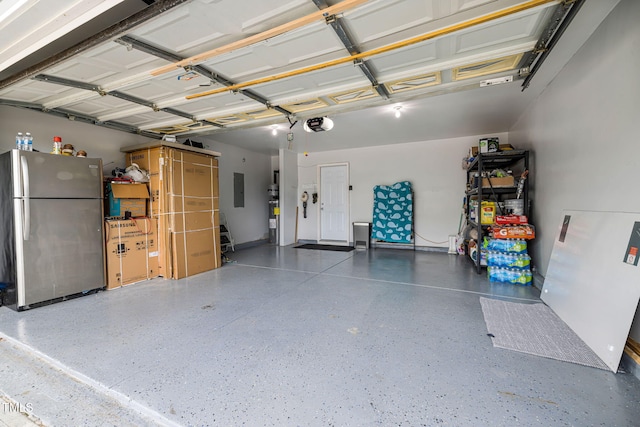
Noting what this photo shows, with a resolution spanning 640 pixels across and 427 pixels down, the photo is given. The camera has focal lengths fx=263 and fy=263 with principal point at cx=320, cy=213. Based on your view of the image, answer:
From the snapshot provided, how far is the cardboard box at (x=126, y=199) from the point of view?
358cm

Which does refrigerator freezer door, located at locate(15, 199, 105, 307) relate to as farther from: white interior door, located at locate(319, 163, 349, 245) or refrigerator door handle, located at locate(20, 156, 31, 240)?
white interior door, located at locate(319, 163, 349, 245)

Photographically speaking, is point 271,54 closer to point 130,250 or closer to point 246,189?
point 130,250

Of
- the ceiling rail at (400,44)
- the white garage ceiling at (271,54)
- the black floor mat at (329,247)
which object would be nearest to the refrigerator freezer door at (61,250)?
the white garage ceiling at (271,54)

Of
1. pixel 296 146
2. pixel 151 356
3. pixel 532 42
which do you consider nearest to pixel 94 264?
pixel 151 356

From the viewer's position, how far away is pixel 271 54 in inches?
85.7

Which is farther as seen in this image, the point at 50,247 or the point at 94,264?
the point at 94,264

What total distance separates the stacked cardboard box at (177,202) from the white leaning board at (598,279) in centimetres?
456

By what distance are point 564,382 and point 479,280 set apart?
2.21 meters

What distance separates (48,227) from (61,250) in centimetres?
29

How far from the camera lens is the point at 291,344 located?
6.71 ft

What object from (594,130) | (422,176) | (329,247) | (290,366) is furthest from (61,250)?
(422,176)

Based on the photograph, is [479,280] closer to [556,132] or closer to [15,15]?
[556,132]

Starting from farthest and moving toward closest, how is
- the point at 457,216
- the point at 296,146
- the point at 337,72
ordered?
the point at 296,146 < the point at 457,216 < the point at 337,72

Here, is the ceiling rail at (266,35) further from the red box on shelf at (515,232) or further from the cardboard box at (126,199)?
the red box on shelf at (515,232)
